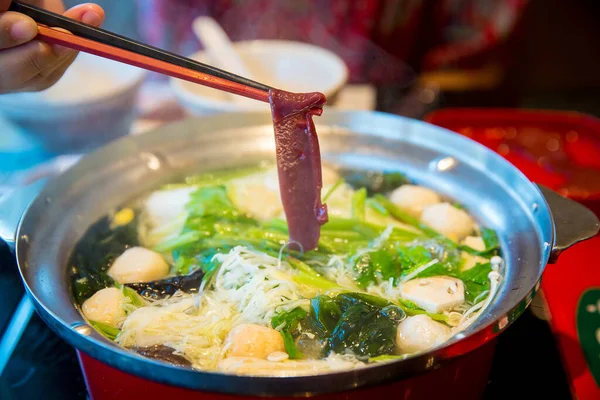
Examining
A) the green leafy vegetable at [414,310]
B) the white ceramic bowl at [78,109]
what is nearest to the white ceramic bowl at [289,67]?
the white ceramic bowl at [78,109]

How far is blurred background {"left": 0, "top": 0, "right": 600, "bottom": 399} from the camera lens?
2037 millimetres

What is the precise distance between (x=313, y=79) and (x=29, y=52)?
2.24 meters

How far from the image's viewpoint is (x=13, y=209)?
72.1 inches

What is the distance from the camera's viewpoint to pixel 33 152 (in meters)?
2.98

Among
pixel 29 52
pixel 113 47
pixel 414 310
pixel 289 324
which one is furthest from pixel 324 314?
pixel 29 52

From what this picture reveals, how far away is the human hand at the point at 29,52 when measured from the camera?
4.83 ft

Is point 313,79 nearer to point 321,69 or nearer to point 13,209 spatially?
point 321,69

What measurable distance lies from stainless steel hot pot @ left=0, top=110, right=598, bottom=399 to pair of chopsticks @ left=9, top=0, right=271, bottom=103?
2.07 feet

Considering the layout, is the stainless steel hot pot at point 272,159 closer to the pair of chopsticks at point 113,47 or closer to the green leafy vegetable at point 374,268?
the green leafy vegetable at point 374,268

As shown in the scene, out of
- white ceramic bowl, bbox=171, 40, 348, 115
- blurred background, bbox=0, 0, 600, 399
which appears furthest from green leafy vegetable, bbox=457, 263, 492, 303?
white ceramic bowl, bbox=171, 40, 348, 115

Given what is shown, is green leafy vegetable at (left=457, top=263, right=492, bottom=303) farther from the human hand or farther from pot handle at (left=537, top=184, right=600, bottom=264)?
the human hand

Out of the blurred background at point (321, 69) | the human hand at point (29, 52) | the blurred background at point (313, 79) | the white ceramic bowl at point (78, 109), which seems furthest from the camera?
the blurred background at point (321, 69)

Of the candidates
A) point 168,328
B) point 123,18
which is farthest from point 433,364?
point 123,18

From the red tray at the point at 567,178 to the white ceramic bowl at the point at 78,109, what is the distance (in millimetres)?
2179
